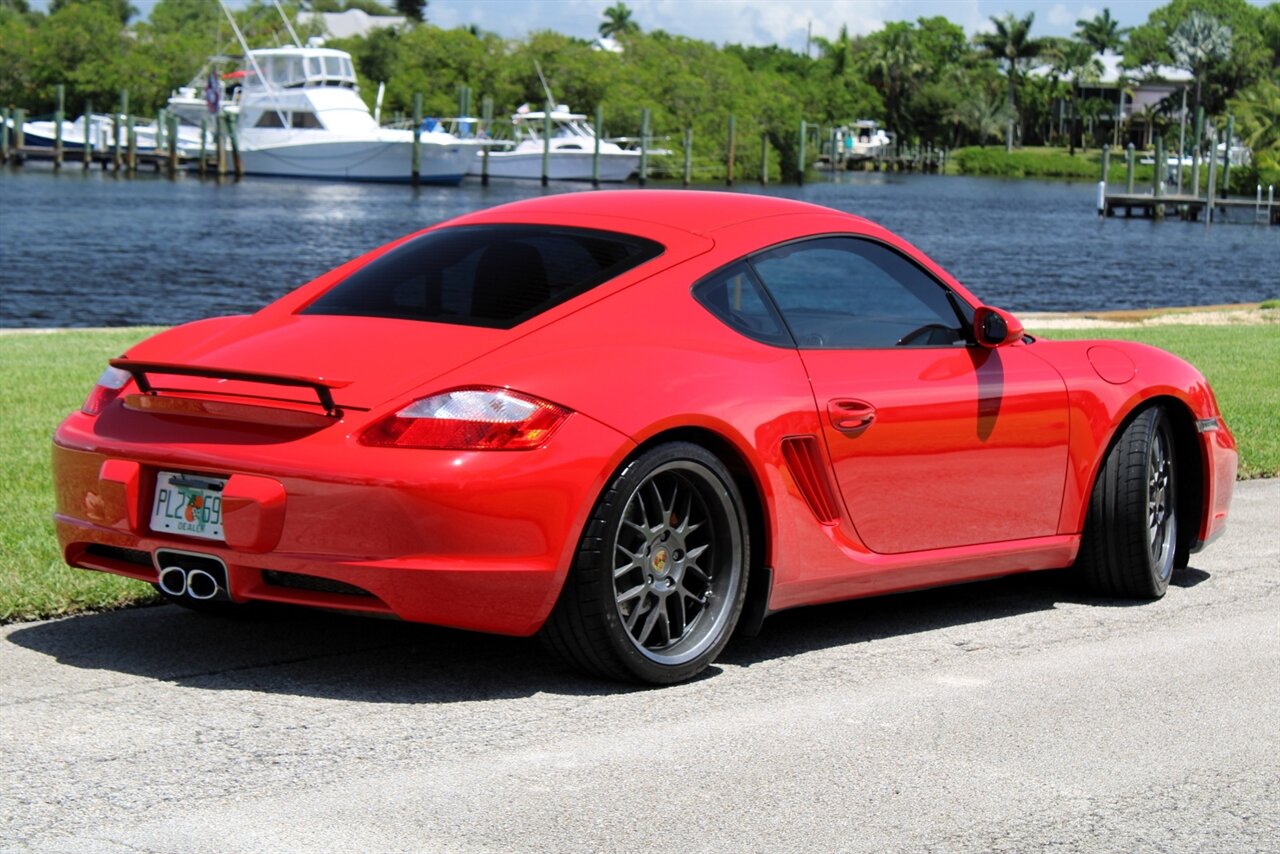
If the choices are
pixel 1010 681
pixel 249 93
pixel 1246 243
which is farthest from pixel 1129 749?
pixel 249 93

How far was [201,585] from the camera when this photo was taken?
197 inches

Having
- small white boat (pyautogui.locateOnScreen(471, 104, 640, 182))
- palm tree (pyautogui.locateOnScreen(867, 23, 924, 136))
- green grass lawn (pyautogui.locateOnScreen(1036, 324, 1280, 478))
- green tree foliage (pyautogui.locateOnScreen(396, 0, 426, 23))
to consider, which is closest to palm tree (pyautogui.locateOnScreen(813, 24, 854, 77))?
palm tree (pyautogui.locateOnScreen(867, 23, 924, 136))

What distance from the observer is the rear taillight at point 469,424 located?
4.79 metres

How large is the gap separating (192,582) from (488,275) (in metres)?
1.28

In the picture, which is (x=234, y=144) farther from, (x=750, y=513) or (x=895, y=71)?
(x=895, y=71)

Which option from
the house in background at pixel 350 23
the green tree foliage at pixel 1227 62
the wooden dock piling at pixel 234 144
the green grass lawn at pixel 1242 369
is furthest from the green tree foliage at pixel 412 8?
the green grass lawn at pixel 1242 369

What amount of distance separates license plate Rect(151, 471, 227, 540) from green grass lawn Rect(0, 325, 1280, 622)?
3.69 feet

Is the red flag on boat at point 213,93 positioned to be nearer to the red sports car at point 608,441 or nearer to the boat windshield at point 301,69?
the boat windshield at point 301,69

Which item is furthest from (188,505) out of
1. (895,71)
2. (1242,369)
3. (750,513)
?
(895,71)

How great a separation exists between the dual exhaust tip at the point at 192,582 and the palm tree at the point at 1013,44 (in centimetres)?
18348

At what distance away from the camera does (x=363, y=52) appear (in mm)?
145250

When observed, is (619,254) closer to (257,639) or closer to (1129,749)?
(257,639)

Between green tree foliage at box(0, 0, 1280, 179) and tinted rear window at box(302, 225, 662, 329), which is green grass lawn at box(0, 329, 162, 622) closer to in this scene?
tinted rear window at box(302, 225, 662, 329)

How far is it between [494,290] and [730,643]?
1.38m
